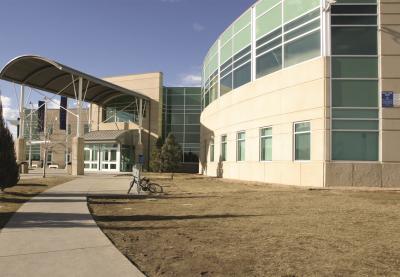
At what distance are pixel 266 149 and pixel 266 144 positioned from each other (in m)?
0.30

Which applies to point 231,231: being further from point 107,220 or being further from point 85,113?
point 85,113

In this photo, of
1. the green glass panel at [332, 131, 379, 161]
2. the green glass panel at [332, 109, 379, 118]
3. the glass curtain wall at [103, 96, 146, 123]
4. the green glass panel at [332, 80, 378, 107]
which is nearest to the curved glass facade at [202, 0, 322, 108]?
the green glass panel at [332, 80, 378, 107]

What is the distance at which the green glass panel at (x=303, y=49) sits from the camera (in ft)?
80.8

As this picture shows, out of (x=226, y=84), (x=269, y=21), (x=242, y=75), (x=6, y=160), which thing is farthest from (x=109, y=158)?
(x=6, y=160)

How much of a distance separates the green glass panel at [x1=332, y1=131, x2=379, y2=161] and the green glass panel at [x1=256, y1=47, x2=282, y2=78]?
6.21 metres

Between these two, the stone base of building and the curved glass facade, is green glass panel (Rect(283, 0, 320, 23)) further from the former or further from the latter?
the stone base of building

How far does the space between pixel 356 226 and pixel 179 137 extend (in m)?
45.6

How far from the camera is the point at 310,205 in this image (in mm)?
16750

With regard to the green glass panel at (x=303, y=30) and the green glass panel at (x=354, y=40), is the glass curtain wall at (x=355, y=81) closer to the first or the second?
the green glass panel at (x=354, y=40)

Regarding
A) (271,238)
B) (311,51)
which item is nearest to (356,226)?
(271,238)

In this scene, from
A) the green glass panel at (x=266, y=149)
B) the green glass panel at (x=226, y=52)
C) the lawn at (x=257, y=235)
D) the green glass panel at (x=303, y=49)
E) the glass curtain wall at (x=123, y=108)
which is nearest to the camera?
the lawn at (x=257, y=235)

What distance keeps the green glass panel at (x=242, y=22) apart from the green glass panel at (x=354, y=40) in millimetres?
9388

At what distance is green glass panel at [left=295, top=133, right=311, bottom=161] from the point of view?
2494cm

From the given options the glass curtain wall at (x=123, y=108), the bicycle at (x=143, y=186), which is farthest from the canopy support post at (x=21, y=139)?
the bicycle at (x=143, y=186)
